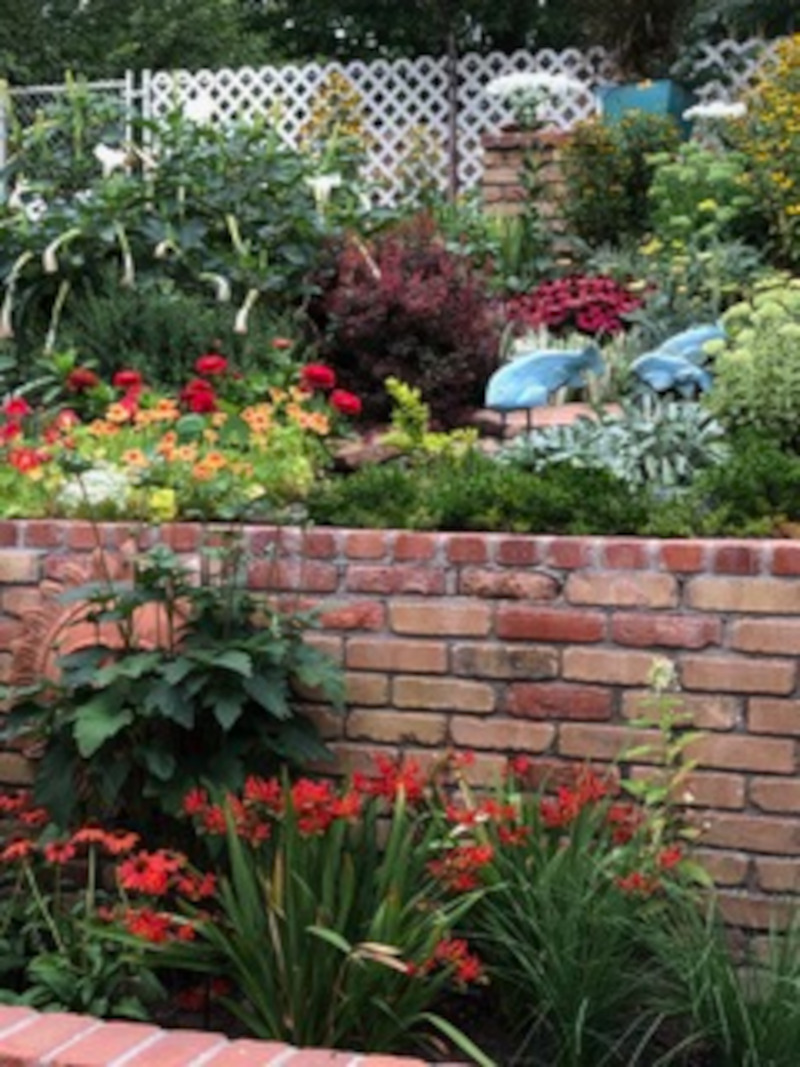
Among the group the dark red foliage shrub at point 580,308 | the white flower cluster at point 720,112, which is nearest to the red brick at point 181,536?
the dark red foliage shrub at point 580,308

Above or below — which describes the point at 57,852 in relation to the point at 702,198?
below

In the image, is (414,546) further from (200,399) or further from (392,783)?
(200,399)

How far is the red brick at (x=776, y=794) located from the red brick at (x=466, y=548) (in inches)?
30.6

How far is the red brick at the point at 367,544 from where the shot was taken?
144 inches

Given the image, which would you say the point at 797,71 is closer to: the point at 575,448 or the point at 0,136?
the point at 575,448

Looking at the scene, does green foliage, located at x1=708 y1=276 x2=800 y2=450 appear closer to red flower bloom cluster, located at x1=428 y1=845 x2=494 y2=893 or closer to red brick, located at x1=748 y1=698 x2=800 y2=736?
red brick, located at x1=748 y1=698 x2=800 y2=736

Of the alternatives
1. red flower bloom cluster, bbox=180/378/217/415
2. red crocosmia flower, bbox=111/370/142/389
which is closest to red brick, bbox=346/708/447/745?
red flower bloom cluster, bbox=180/378/217/415

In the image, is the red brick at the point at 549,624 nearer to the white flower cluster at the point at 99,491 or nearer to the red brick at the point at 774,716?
the red brick at the point at 774,716

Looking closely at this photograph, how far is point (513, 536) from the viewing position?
3559mm

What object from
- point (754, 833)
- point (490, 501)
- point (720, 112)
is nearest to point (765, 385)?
point (490, 501)

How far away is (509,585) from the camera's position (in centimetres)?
353

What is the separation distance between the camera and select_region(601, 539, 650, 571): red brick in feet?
11.2

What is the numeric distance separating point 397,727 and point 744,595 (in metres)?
0.86

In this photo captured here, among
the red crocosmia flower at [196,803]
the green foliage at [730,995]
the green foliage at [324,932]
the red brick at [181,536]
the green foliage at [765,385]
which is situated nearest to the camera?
the green foliage at [730,995]
